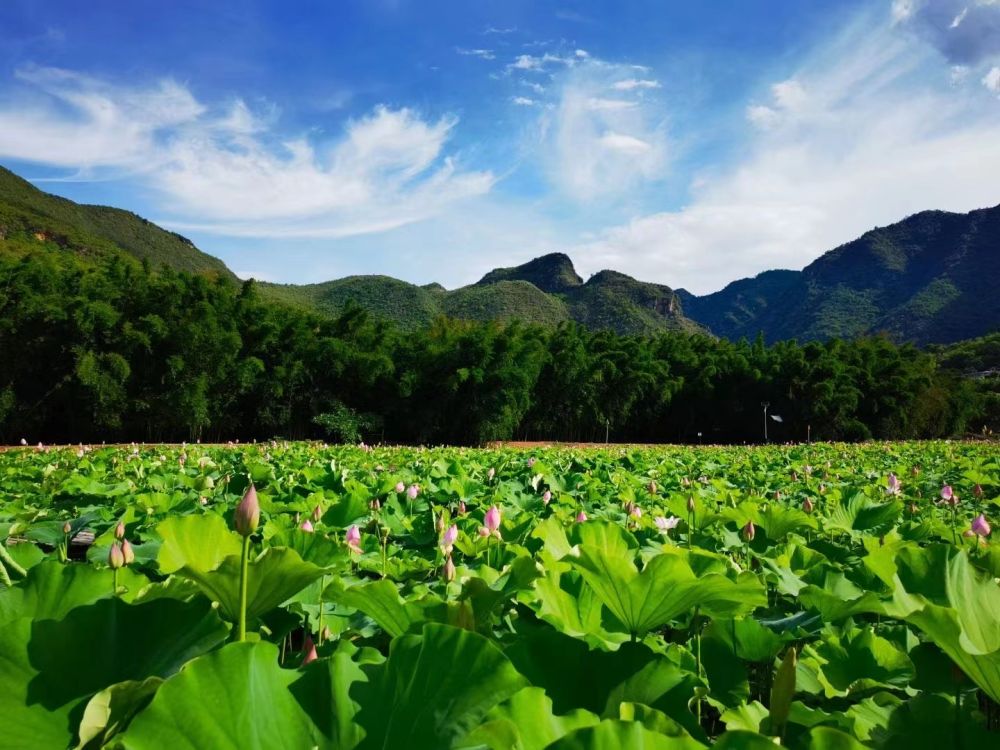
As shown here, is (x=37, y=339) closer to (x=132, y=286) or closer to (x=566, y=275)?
(x=132, y=286)

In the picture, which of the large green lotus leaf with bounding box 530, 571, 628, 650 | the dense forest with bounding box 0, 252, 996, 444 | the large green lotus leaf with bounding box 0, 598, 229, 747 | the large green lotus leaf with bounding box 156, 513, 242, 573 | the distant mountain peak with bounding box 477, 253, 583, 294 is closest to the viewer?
the large green lotus leaf with bounding box 0, 598, 229, 747

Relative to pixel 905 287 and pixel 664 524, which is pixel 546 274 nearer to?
pixel 905 287

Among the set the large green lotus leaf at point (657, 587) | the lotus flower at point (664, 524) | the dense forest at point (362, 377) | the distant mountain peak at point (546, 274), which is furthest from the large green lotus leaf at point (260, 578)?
the distant mountain peak at point (546, 274)

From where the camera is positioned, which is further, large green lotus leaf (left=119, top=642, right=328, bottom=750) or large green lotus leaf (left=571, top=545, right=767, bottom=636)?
large green lotus leaf (left=571, top=545, right=767, bottom=636)

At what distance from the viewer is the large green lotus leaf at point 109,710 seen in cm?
52

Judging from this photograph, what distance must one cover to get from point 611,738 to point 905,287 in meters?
96.0

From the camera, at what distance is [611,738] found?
0.43 metres

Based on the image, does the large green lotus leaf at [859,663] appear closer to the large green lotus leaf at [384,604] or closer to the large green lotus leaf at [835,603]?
the large green lotus leaf at [835,603]

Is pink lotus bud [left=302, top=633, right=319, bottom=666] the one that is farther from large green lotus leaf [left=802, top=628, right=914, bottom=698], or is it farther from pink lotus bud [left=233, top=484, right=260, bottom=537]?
large green lotus leaf [left=802, top=628, right=914, bottom=698]

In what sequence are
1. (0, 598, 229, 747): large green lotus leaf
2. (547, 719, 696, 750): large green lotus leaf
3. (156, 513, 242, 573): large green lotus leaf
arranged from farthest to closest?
(156, 513, 242, 573): large green lotus leaf
(0, 598, 229, 747): large green lotus leaf
(547, 719, 696, 750): large green lotus leaf

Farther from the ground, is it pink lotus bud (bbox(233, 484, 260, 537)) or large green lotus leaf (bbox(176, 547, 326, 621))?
pink lotus bud (bbox(233, 484, 260, 537))

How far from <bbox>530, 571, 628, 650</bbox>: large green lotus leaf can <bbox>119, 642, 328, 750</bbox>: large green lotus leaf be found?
0.37 m

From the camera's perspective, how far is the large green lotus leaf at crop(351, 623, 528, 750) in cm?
52

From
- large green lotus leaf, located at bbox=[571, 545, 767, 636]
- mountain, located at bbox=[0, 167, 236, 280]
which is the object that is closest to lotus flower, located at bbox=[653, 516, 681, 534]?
large green lotus leaf, located at bbox=[571, 545, 767, 636]
